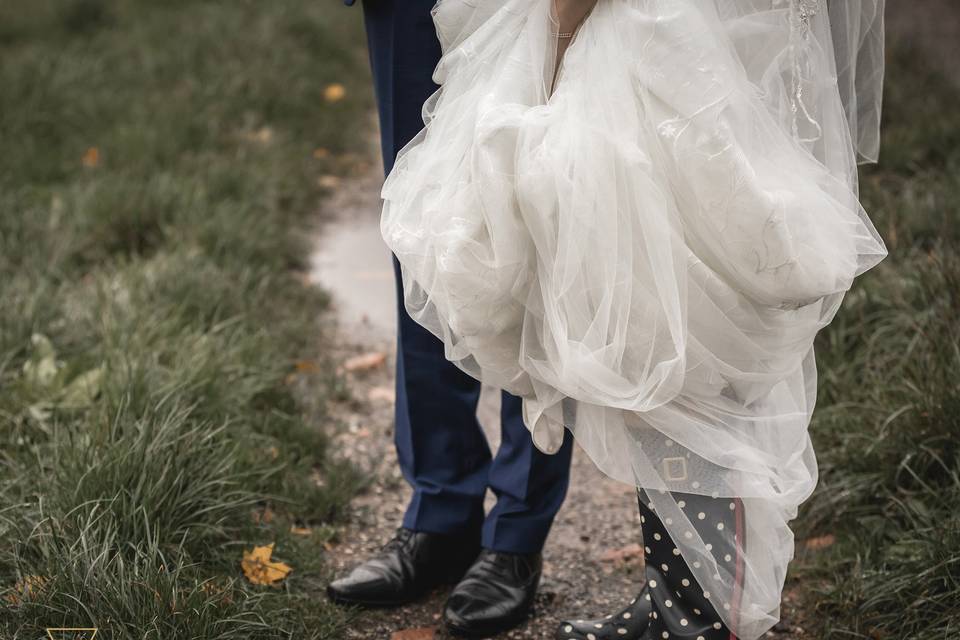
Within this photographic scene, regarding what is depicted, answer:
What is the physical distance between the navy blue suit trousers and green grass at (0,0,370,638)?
357 mm

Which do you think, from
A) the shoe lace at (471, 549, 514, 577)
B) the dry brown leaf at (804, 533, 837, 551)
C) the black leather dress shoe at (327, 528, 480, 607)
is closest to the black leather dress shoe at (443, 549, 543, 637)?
the shoe lace at (471, 549, 514, 577)

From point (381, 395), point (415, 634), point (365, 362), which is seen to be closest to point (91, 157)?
point (365, 362)

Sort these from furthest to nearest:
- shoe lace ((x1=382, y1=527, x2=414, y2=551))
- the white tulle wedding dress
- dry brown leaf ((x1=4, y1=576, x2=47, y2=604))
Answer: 1. shoe lace ((x1=382, y1=527, x2=414, y2=551))
2. dry brown leaf ((x1=4, y1=576, x2=47, y2=604))
3. the white tulle wedding dress

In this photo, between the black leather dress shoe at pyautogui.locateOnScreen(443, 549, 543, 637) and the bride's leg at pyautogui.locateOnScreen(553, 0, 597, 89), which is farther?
the black leather dress shoe at pyautogui.locateOnScreen(443, 549, 543, 637)

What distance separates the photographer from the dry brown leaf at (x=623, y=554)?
8.38 ft

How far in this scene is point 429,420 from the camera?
7.66ft

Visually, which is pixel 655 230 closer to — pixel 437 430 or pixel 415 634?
pixel 437 430

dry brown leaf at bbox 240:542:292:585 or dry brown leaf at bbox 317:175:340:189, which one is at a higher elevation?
dry brown leaf at bbox 240:542:292:585

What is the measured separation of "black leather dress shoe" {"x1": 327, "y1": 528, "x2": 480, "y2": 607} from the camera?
2287mm

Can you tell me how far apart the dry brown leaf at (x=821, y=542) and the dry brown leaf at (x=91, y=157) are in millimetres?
3541

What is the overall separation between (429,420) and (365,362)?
1.25 metres

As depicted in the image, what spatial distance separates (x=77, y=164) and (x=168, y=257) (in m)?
1.33

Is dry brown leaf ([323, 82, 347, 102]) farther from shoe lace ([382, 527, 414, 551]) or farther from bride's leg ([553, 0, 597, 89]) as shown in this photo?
bride's leg ([553, 0, 597, 89])

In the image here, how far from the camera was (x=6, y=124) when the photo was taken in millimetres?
4895
